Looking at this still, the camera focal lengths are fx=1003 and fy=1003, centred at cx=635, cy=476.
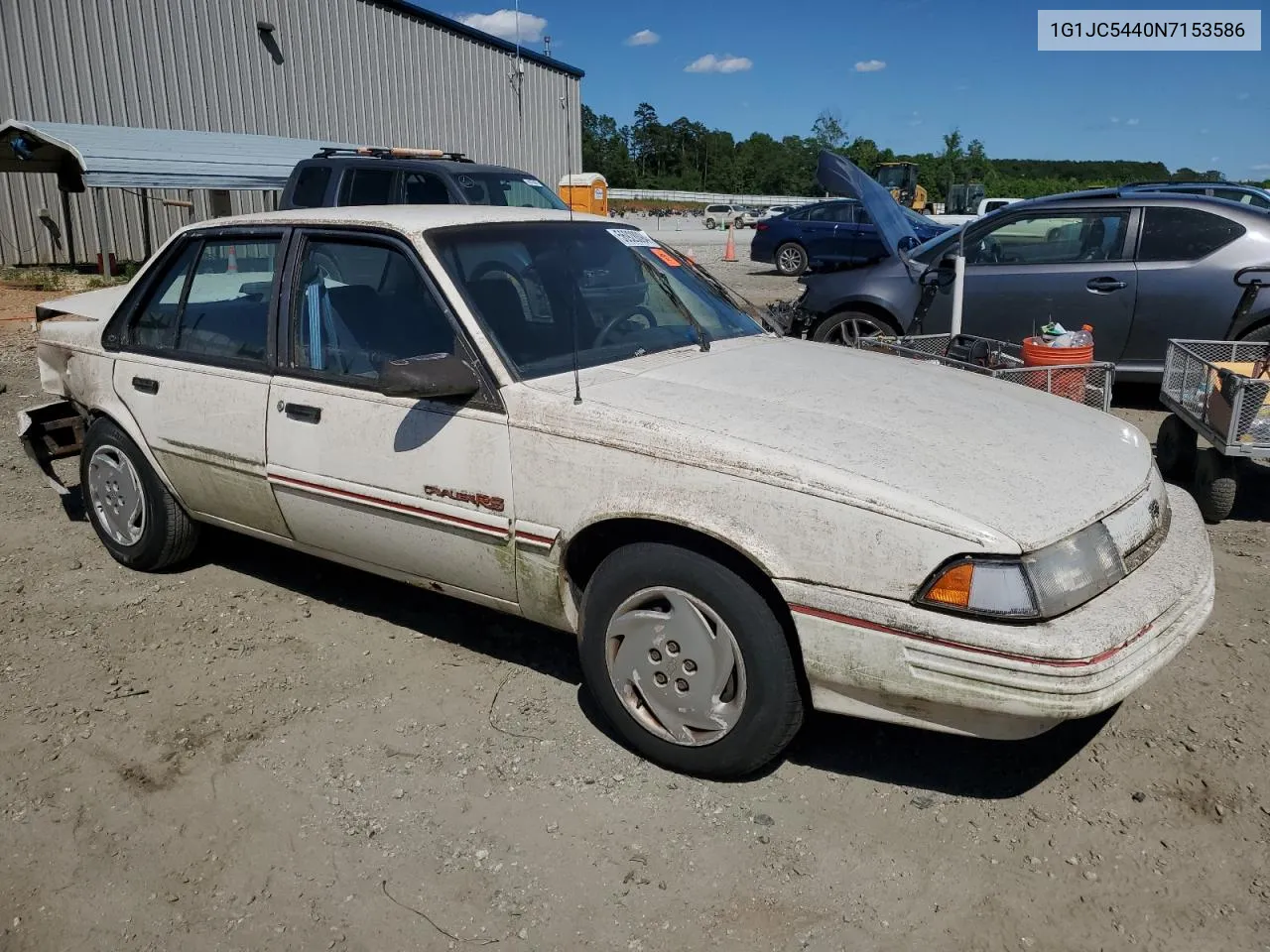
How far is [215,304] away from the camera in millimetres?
4223

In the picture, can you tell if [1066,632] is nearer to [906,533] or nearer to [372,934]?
[906,533]

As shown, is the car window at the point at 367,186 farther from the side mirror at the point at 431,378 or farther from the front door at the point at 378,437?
the side mirror at the point at 431,378

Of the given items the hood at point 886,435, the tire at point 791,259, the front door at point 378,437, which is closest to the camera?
the hood at point 886,435

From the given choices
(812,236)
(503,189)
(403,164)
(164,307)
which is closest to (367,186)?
(403,164)

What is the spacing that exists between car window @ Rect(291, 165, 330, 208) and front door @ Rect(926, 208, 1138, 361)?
6.35 m

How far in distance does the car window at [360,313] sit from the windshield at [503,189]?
6346 mm

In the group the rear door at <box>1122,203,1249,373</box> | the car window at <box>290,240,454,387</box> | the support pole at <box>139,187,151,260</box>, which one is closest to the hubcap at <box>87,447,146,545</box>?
the car window at <box>290,240,454,387</box>

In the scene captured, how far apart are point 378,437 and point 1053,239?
6.14m

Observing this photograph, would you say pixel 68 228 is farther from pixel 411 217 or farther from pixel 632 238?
pixel 632 238

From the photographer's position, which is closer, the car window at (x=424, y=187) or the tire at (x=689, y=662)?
the tire at (x=689, y=662)

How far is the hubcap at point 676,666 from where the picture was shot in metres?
2.86

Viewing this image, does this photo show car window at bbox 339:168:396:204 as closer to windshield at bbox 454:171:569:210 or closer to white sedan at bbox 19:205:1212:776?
windshield at bbox 454:171:569:210

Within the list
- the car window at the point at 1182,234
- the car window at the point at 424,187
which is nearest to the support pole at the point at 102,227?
the car window at the point at 424,187

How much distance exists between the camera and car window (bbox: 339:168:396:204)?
10141 millimetres
